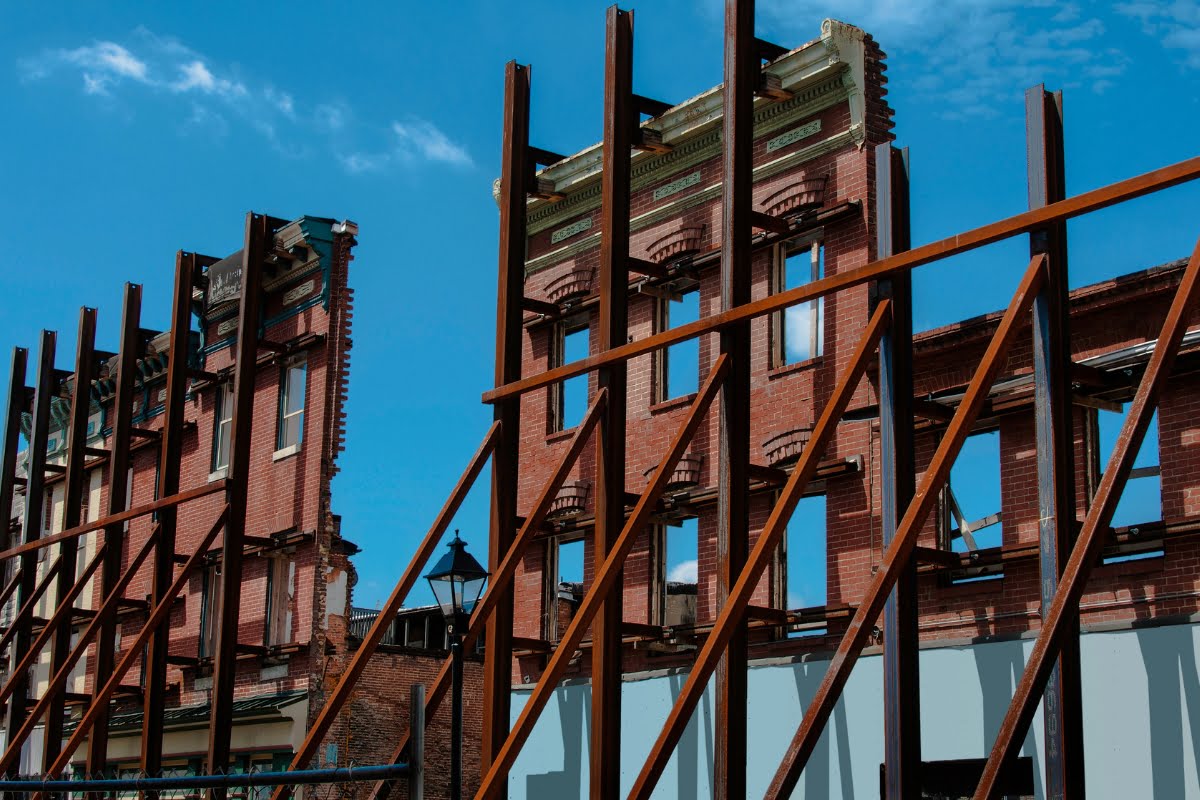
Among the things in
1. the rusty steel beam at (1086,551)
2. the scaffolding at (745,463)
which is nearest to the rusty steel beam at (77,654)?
the scaffolding at (745,463)

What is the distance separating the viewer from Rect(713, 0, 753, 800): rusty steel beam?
13594mm

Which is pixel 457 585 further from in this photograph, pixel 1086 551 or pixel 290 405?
pixel 290 405

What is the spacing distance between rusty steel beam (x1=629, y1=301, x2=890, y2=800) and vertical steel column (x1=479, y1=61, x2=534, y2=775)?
390 cm

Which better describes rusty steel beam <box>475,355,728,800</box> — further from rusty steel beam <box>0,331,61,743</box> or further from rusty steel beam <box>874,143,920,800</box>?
rusty steel beam <box>0,331,61,743</box>

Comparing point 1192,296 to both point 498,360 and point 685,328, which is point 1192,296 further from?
point 498,360

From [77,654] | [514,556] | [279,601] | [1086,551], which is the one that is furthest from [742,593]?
[279,601]

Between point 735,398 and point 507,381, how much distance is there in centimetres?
337

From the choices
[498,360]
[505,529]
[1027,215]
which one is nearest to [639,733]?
[505,529]

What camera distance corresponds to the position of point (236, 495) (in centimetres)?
2123

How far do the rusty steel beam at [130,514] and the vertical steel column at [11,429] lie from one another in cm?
310

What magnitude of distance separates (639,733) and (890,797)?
626 centimetres

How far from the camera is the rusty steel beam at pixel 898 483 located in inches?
481

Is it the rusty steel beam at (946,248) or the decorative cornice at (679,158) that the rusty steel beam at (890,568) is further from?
the decorative cornice at (679,158)

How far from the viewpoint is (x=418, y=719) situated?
34.4 ft
